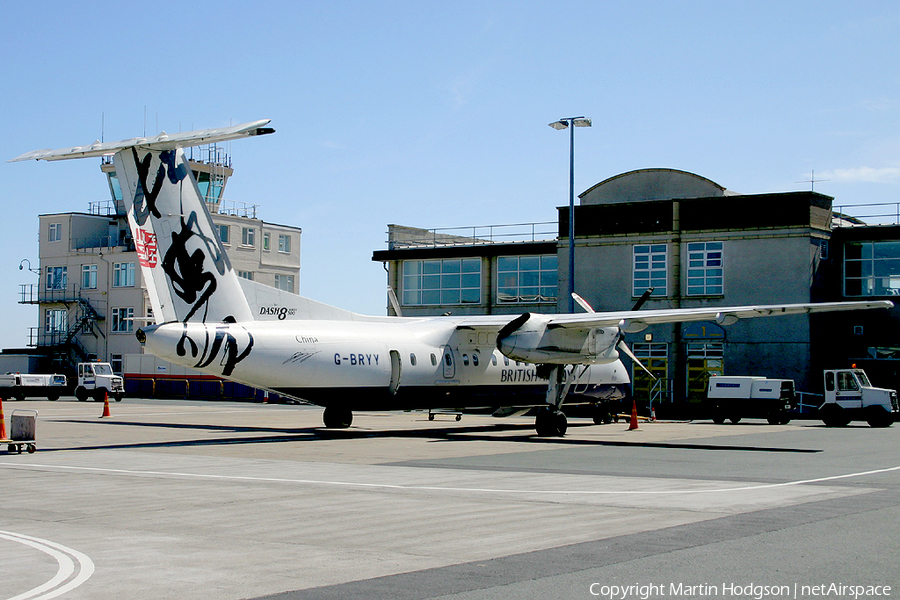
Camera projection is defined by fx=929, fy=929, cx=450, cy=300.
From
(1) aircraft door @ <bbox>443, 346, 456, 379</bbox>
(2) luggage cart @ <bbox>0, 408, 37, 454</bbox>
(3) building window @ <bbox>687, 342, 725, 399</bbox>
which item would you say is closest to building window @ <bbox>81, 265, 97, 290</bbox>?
(3) building window @ <bbox>687, 342, 725, 399</bbox>

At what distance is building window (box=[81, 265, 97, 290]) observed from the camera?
68938mm

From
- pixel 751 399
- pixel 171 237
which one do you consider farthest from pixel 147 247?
pixel 751 399

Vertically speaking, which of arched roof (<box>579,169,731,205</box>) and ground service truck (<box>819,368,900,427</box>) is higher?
arched roof (<box>579,169,731,205</box>)

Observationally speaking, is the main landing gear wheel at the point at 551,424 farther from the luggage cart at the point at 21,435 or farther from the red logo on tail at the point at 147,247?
the luggage cart at the point at 21,435

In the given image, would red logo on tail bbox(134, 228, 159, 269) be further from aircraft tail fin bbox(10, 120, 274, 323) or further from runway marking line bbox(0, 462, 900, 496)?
runway marking line bbox(0, 462, 900, 496)

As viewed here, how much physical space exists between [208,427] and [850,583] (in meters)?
25.8

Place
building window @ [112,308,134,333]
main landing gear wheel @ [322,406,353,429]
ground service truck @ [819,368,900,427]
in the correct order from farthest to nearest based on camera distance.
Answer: building window @ [112,308,134,333]
ground service truck @ [819,368,900,427]
main landing gear wheel @ [322,406,353,429]

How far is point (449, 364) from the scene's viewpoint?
2784 centimetres

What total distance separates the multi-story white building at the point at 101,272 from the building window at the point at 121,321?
0.07 meters

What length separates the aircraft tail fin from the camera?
893 inches

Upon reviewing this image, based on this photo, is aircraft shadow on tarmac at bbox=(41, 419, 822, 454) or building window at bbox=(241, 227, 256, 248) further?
building window at bbox=(241, 227, 256, 248)

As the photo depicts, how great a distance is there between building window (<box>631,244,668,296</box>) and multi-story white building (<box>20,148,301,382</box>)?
32566 mm

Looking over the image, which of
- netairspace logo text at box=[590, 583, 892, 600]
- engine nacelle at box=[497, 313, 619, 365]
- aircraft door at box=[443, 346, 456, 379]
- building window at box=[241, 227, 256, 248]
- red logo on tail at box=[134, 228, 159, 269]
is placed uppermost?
building window at box=[241, 227, 256, 248]

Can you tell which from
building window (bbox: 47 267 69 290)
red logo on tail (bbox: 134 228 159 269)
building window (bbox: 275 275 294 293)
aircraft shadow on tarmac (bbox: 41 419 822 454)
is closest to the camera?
red logo on tail (bbox: 134 228 159 269)
